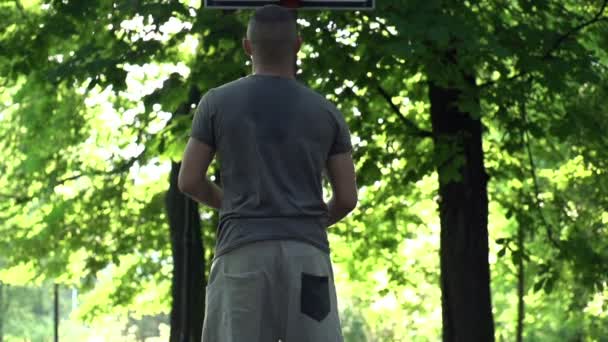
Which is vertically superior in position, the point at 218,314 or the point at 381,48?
the point at 381,48

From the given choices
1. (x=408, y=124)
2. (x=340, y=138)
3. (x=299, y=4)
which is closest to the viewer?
(x=340, y=138)

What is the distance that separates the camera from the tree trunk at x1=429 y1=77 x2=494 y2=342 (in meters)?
13.5

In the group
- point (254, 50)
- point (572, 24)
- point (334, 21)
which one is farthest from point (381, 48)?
point (254, 50)

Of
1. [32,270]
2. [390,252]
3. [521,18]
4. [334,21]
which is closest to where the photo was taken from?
[334,21]

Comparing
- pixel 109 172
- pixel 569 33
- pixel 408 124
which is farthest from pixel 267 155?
pixel 109 172

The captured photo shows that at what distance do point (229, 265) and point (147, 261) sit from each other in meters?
20.3

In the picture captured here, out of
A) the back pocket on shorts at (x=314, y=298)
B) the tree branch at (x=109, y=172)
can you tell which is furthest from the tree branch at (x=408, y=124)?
the back pocket on shorts at (x=314, y=298)

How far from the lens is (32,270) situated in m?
23.1

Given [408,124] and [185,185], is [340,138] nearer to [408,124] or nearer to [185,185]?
[185,185]

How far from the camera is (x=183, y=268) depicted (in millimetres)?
14852

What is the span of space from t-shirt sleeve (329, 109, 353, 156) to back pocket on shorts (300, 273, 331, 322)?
17.8 inches

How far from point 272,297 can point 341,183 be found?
50cm

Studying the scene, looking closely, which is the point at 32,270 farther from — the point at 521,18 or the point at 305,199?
the point at 305,199

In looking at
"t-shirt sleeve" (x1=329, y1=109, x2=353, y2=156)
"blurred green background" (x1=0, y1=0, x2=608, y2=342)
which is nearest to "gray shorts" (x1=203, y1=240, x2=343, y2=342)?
"t-shirt sleeve" (x1=329, y1=109, x2=353, y2=156)
